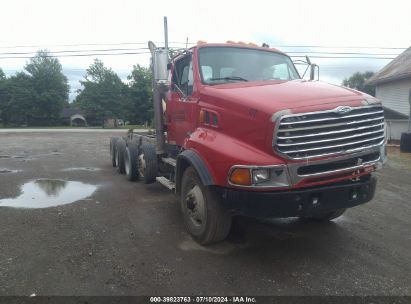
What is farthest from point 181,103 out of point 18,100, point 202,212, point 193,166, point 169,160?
point 18,100

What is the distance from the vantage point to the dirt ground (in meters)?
3.71

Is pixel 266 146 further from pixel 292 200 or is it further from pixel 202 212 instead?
pixel 202 212

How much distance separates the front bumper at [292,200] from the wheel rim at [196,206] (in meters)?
0.49

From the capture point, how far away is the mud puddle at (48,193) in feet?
22.4

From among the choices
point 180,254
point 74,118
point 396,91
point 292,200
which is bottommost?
point 74,118

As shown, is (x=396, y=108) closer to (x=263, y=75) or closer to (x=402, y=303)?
(x=263, y=75)

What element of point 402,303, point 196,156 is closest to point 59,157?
point 196,156

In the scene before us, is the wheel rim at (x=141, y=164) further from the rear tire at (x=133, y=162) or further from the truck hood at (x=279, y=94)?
the truck hood at (x=279, y=94)

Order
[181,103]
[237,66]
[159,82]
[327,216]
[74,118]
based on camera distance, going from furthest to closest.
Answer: [74,118]
[159,82]
[181,103]
[327,216]
[237,66]

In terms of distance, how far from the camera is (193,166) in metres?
4.53

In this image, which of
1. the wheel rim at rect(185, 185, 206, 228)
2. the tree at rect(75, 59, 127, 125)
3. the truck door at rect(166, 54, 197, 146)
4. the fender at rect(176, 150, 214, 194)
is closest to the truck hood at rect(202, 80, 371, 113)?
the truck door at rect(166, 54, 197, 146)

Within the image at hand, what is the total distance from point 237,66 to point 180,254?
292 cm

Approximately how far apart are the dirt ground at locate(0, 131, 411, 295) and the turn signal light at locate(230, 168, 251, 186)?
1.04m

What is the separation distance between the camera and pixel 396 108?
22.0m
